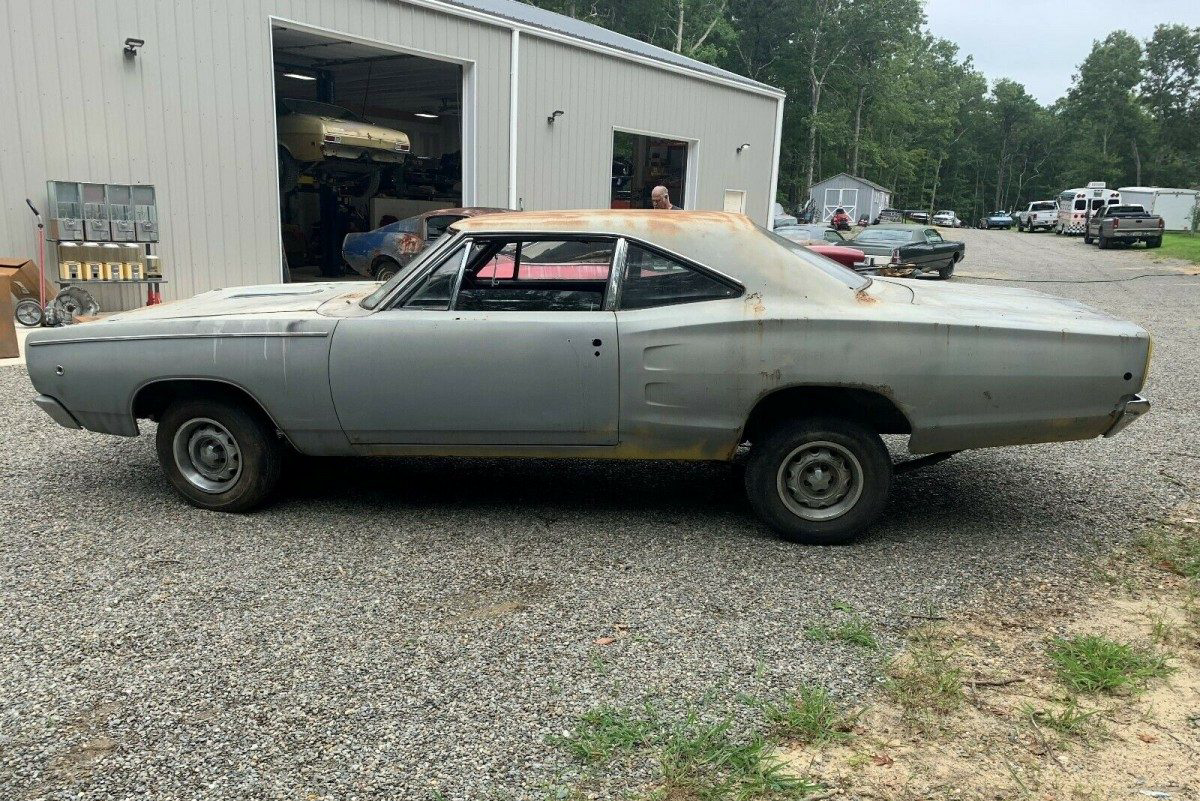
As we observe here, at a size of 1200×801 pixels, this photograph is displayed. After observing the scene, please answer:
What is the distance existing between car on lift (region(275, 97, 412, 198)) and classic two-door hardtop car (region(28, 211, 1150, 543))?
12405 mm

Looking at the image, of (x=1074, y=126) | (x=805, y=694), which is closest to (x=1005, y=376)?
(x=805, y=694)

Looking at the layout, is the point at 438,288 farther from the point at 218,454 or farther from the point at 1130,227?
the point at 1130,227

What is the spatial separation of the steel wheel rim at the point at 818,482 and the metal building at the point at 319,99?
9785 millimetres

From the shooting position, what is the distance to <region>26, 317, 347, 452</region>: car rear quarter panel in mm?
4359

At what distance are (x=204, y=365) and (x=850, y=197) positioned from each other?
178ft

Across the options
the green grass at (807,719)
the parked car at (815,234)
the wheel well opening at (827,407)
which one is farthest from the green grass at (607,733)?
the parked car at (815,234)

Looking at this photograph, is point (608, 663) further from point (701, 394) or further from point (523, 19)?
point (523, 19)

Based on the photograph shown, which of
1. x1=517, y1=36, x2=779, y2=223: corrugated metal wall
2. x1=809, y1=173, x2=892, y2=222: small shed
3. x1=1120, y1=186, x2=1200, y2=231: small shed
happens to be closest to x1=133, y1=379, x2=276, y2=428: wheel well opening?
x1=517, y1=36, x2=779, y2=223: corrugated metal wall

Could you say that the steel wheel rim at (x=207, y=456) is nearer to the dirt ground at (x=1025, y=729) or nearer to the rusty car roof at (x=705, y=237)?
the rusty car roof at (x=705, y=237)

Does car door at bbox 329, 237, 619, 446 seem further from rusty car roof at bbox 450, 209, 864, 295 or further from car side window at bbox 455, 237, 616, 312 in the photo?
rusty car roof at bbox 450, 209, 864, 295

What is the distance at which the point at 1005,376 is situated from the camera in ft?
13.3

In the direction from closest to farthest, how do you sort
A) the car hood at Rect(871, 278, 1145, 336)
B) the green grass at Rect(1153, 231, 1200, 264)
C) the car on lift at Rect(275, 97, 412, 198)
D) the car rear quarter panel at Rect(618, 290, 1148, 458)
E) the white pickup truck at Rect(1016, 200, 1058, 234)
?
the car rear quarter panel at Rect(618, 290, 1148, 458) → the car hood at Rect(871, 278, 1145, 336) → the car on lift at Rect(275, 97, 412, 198) → the green grass at Rect(1153, 231, 1200, 264) → the white pickup truck at Rect(1016, 200, 1058, 234)

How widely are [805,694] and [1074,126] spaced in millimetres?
96331

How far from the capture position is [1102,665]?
318cm
